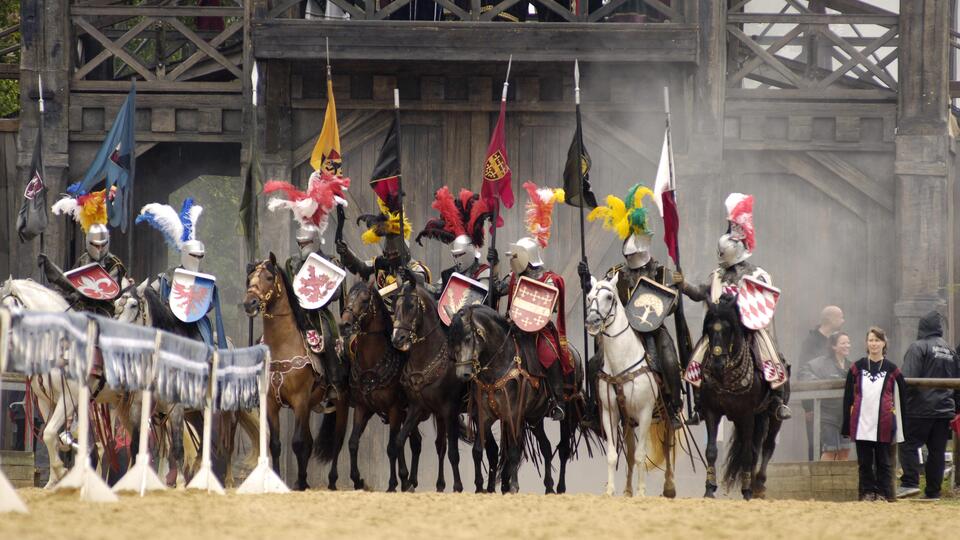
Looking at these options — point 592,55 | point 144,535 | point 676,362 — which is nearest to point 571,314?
point 592,55

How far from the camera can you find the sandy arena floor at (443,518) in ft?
36.8

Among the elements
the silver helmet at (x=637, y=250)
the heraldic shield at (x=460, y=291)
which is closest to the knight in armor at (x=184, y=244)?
the heraldic shield at (x=460, y=291)

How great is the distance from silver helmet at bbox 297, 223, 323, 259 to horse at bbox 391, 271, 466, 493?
115 centimetres

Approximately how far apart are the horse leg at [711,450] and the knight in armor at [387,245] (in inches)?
131

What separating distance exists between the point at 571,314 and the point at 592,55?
298 centimetres

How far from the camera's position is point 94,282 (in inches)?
674

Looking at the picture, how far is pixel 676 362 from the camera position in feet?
54.2

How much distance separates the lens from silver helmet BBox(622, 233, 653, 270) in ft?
55.1

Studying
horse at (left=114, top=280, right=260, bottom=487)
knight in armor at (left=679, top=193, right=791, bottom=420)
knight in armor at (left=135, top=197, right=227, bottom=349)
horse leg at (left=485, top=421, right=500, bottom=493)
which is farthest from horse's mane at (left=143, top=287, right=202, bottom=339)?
knight in armor at (left=679, top=193, right=791, bottom=420)

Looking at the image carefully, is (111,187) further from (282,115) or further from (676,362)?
(676,362)

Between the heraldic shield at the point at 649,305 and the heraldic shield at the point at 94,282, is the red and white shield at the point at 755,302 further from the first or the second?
the heraldic shield at the point at 94,282

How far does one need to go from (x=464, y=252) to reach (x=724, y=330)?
3044 mm

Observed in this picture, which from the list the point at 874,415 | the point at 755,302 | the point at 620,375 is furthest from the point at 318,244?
the point at 874,415

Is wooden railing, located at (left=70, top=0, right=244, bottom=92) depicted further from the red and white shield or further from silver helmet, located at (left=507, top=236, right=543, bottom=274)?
the red and white shield
